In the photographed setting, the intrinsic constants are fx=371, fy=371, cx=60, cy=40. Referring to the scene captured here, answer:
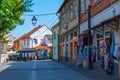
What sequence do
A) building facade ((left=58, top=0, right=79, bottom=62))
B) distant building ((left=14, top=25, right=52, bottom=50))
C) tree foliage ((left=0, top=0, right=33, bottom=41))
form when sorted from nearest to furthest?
tree foliage ((left=0, top=0, right=33, bottom=41)) < building facade ((left=58, top=0, right=79, bottom=62)) < distant building ((left=14, top=25, right=52, bottom=50))

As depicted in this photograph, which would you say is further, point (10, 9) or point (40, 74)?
point (40, 74)

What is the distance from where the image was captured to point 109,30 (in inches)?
915

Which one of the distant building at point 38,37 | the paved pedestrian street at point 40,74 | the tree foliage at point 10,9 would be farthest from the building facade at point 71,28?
the distant building at point 38,37

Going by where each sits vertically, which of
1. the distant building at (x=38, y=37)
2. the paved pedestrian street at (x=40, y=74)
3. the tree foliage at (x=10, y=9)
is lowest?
the paved pedestrian street at (x=40, y=74)

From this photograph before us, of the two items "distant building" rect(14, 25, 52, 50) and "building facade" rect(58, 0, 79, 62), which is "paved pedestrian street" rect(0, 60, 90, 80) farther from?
"distant building" rect(14, 25, 52, 50)

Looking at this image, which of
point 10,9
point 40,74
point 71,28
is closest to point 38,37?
point 71,28

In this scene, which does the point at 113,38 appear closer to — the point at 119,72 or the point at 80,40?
the point at 119,72

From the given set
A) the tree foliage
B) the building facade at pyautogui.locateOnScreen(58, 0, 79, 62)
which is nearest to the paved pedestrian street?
→ the tree foliage

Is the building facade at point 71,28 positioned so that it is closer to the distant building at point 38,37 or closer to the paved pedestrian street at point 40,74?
the paved pedestrian street at point 40,74

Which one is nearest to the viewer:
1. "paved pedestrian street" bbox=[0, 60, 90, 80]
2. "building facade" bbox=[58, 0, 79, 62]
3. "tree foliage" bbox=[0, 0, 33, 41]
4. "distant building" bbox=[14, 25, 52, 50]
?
"tree foliage" bbox=[0, 0, 33, 41]

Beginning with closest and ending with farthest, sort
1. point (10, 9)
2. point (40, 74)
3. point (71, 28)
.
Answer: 1. point (10, 9)
2. point (40, 74)
3. point (71, 28)

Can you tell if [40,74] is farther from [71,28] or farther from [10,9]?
[71,28]

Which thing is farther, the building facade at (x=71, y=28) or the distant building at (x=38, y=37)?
the distant building at (x=38, y=37)

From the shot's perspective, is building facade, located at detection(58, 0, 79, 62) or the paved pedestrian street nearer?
the paved pedestrian street
